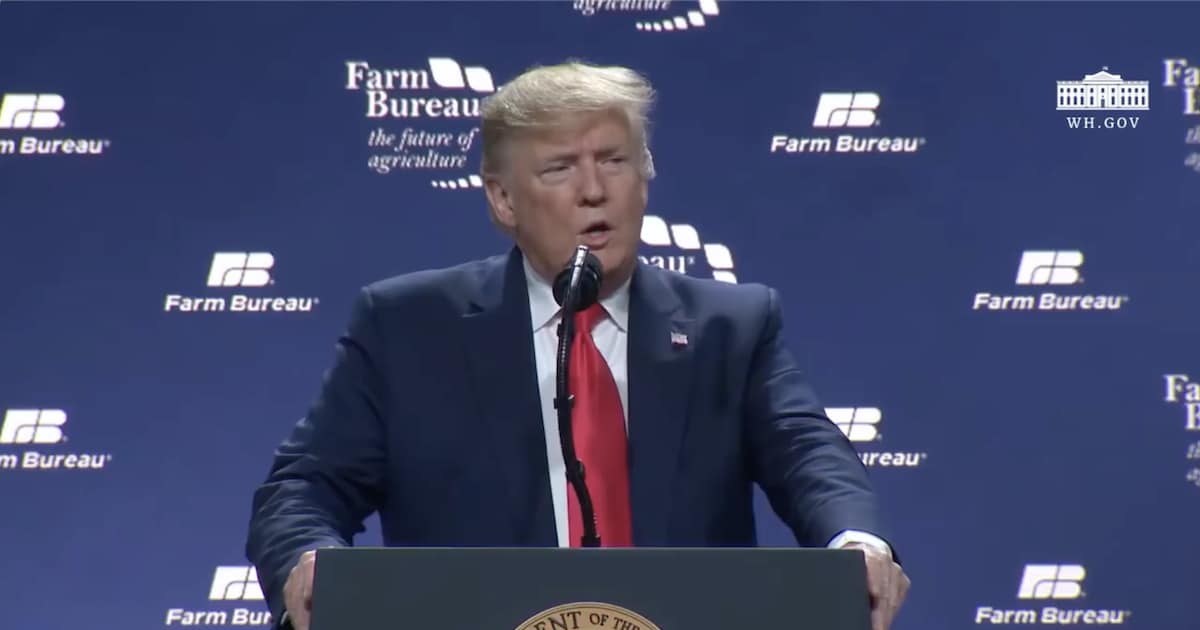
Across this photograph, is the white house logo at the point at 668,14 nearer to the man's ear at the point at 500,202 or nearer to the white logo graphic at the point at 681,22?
the white logo graphic at the point at 681,22

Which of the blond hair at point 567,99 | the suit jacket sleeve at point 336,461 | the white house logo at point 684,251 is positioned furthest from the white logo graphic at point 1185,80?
the suit jacket sleeve at point 336,461

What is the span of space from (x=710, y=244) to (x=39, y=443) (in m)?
1.91

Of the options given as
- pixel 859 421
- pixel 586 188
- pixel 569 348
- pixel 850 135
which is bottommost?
pixel 569 348

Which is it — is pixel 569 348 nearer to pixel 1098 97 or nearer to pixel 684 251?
Result: pixel 684 251

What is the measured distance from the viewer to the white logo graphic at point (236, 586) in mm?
4133

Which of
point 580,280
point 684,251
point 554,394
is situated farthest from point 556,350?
point 684,251

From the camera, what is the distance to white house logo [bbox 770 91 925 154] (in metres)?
4.18

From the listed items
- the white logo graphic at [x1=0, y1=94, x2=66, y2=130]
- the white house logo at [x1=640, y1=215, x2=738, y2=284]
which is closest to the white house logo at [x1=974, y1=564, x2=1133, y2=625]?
the white house logo at [x1=640, y1=215, x2=738, y2=284]

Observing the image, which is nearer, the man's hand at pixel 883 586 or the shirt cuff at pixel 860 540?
the man's hand at pixel 883 586

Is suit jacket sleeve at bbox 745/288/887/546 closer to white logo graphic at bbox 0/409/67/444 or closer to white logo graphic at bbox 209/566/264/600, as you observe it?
white logo graphic at bbox 209/566/264/600

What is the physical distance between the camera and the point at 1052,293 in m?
4.12

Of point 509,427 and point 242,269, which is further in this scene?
point 242,269

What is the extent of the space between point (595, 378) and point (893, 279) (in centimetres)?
198

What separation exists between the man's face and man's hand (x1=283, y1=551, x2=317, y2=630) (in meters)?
0.73
